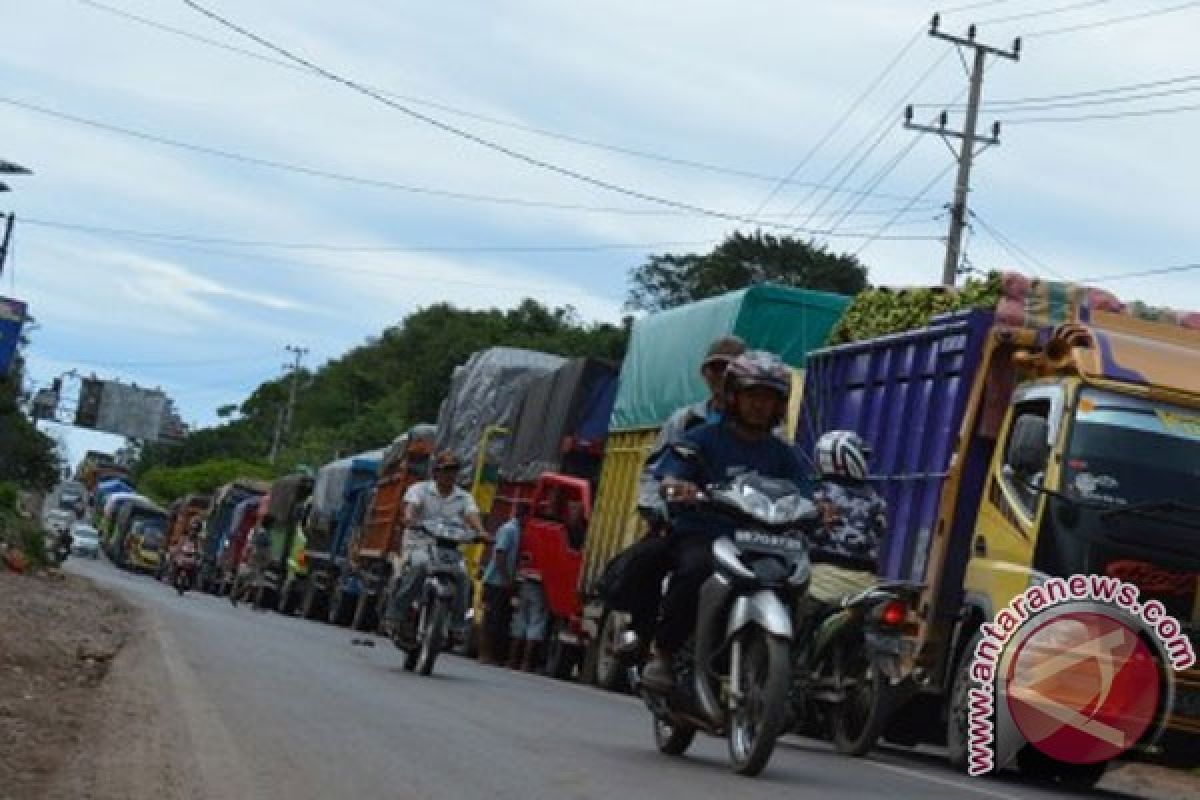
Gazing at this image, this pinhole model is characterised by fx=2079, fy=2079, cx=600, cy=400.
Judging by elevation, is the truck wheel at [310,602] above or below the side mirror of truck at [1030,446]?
below

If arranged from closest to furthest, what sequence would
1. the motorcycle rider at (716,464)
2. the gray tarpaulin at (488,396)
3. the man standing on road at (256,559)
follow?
the motorcycle rider at (716,464)
the gray tarpaulin at (488,396)
the man standing on road at (256,559)

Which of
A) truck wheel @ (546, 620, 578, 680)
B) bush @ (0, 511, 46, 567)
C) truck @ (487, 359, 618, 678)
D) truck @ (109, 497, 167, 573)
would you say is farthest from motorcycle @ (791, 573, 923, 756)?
truck @ (109, 497, 167, 573)

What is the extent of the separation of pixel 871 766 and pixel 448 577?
491 centimetres

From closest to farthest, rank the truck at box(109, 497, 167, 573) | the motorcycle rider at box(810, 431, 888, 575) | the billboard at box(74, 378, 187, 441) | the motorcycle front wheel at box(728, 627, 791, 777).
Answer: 1. the motorcycle front wheel at box(728, 627, 791, 777)
2. the motorcycle rider at box(810, 431, 888, 575)
3. the truck at box(109, 497, 167, 573)
4. the billboard at box(74, 378, 187, 441)

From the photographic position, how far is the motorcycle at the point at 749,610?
8.66m

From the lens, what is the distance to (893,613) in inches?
440

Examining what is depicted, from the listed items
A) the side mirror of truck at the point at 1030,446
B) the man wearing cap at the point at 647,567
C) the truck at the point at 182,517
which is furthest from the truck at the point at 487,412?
the truck at the point at 182,517

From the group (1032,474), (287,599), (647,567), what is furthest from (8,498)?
(647,567)

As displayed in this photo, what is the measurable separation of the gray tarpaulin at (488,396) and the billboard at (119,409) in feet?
262

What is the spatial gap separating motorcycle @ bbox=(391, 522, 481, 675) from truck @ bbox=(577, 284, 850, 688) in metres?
1.88

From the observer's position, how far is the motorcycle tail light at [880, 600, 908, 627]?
36.5 ft

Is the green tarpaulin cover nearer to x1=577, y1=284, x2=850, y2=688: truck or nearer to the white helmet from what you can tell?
x1=577, y1=284, x2=850, y2=688: truck

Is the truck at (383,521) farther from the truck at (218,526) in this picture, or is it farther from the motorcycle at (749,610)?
the truck at (218,526)

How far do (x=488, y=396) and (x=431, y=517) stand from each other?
13020 millimetres
